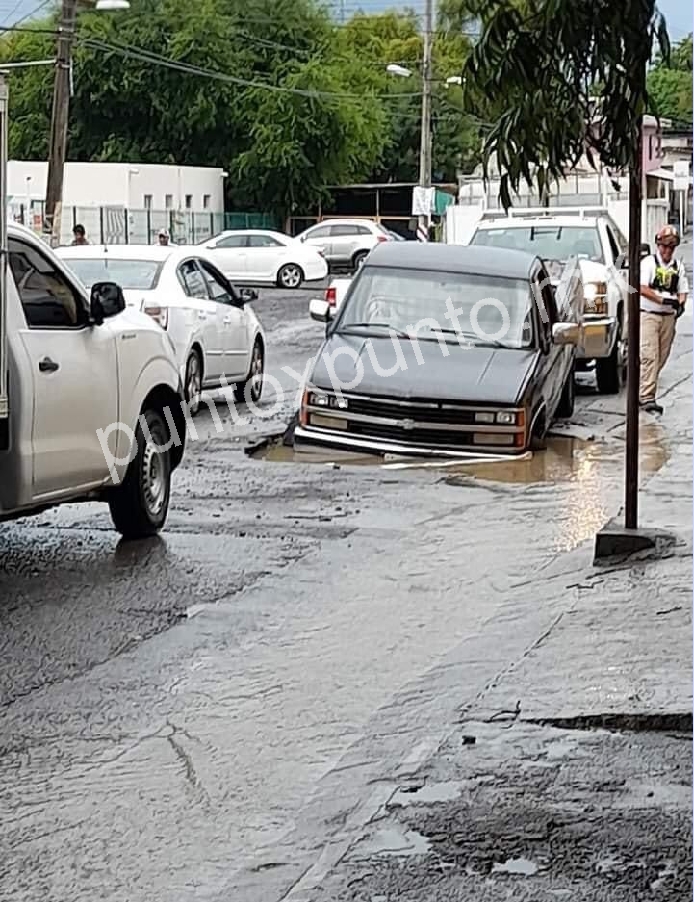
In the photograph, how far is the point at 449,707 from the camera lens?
23.2ft

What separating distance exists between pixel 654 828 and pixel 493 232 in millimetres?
17113

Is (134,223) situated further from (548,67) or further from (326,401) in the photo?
(548,67)

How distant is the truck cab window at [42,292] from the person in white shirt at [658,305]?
842 centimetres

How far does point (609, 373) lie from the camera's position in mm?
19812

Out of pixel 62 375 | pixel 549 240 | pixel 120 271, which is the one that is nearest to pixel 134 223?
pixel 549 240

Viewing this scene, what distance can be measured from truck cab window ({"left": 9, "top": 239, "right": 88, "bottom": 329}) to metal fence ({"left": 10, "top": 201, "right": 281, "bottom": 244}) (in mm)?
36565

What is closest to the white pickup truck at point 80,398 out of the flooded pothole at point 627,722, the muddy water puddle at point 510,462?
the muddy water puddle at point 510,462

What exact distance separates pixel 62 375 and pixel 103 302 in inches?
25.2

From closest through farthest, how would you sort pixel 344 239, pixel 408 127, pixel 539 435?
1. pixel 539 435
2. pixel 344 239
3. pixel 408 127

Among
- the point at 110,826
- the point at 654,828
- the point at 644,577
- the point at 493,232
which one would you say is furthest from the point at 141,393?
the point at 493,232

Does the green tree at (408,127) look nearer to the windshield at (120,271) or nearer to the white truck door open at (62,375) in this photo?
the windshield at (120,271)

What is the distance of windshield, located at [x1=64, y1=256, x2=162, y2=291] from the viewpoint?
56.4 feet

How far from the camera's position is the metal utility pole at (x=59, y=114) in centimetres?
3288

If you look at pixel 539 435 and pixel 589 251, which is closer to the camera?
pixel 539 435
